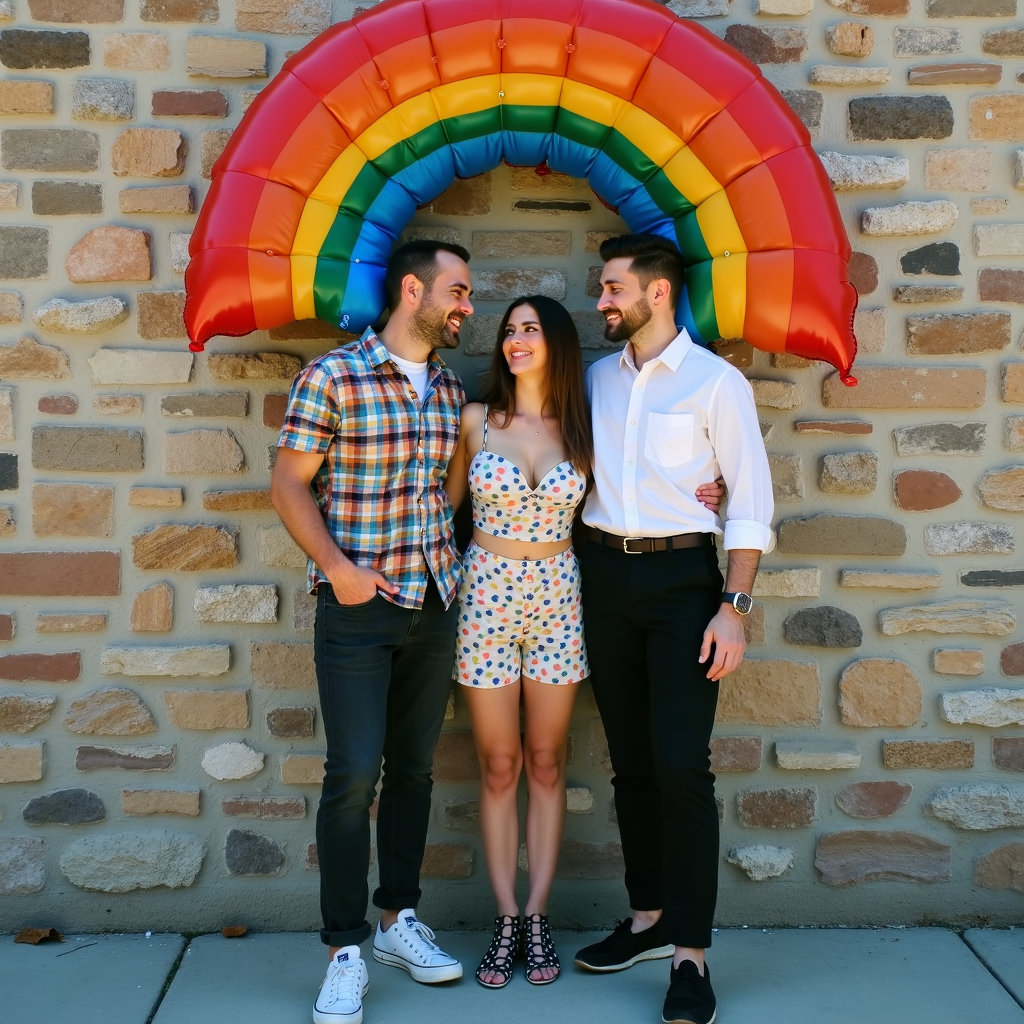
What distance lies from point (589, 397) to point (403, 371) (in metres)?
0.52

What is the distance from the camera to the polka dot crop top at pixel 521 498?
264 cm

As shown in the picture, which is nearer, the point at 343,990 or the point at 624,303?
the point at 343,990

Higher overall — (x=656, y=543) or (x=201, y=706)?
(x=656, y=543)

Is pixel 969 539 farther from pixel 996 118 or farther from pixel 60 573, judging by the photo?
pixel 60 573

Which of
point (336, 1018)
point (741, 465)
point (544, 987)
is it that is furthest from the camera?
point (544, 987)

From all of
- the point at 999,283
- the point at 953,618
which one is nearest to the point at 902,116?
the point at 999,283

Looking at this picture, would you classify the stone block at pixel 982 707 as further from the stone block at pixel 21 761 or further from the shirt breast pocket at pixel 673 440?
the stone block at pixel 21 761

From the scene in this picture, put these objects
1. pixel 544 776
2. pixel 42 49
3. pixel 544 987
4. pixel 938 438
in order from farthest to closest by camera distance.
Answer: pixel 938 438 < pixel 42 49 < pixel 544 776 < pixel 544 987

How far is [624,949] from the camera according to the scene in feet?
9.08

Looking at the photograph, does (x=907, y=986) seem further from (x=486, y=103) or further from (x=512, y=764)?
(x=486, y=103)

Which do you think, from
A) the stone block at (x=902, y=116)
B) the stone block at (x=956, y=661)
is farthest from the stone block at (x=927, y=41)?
the stone block at (x=956, y=661)

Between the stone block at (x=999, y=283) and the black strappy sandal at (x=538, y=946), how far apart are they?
2.14 m

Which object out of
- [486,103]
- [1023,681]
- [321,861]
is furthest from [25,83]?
[1023,681]

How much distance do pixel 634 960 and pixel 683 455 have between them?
1.35 m
